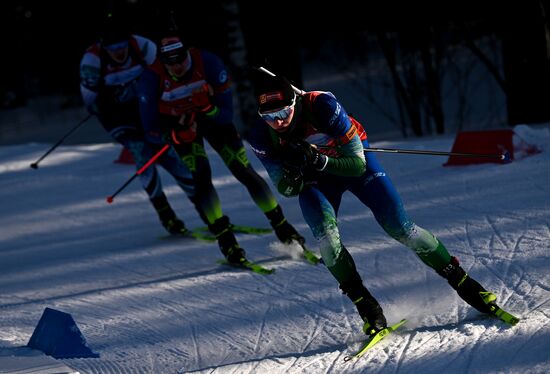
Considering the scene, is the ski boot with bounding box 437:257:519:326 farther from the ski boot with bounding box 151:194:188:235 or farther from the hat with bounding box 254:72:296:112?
the ski boot with bounding box 151:194:188:235

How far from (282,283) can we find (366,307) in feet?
4.96

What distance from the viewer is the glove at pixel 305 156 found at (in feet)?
15.1

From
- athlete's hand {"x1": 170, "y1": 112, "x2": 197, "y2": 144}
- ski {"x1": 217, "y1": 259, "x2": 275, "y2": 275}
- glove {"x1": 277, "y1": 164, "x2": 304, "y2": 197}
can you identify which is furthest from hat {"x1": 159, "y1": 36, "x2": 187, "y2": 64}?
glove {"x1": 277, "y1": 164, "x2": 304, "y2": 197}

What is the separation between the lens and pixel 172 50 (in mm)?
6473

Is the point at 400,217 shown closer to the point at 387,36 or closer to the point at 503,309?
the point at 503,309

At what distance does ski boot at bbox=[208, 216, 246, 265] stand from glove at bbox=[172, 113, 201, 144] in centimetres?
67

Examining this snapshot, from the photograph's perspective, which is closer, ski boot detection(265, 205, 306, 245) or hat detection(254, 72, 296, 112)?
hat detection(254, 72, 296, 112)

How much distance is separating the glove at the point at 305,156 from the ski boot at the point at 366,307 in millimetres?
697

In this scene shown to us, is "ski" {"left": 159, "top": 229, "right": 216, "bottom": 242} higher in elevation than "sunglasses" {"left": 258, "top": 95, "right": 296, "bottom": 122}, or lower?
lower

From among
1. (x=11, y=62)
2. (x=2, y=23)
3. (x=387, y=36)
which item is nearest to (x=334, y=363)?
(x=387, y=36)

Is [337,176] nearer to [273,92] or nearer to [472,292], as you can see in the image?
[273,92]

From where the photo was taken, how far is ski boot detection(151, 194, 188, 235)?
316 inches

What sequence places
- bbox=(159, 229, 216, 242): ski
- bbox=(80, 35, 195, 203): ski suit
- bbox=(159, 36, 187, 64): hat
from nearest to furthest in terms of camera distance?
1. bbox=(159, 36, 187, 64): hat
2. bbox=(80, 35, 195, 203): ski suit
3. bbox=(159, 229, 216, 242): ski

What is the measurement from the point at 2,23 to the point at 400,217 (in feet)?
69.3
